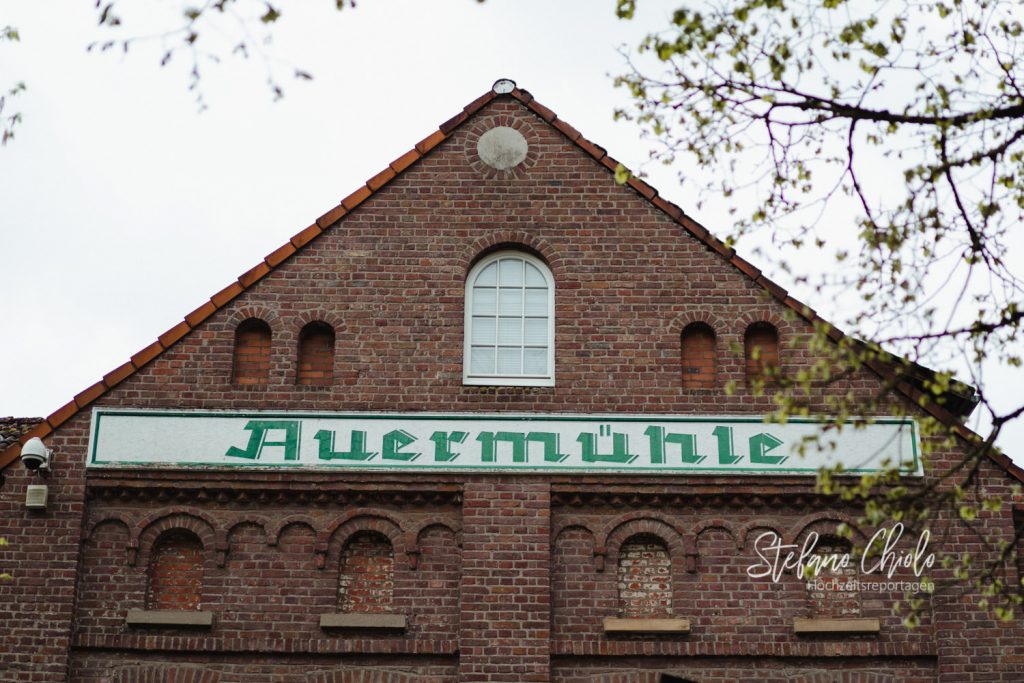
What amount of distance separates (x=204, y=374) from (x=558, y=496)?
4344 mm

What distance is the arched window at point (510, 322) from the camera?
17141 millimetres

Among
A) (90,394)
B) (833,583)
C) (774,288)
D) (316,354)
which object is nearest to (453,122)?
(316,354)

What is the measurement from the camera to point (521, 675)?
51.4ft

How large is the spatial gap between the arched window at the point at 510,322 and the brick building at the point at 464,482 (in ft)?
0.10

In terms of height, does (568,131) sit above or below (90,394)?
above

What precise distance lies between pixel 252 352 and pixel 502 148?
399 cm

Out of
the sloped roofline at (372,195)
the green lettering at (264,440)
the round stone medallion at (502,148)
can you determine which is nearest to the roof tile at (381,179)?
the sloped roofline at (372,195)

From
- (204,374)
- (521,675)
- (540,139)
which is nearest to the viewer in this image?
(521,675)

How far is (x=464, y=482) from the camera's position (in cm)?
1644

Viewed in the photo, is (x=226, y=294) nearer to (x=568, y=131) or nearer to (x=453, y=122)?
(x=453, y=122)

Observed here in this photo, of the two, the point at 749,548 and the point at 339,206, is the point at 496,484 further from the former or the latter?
the point at 339,206

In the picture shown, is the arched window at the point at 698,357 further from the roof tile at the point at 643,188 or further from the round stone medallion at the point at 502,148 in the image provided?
the round stone medallion at the point at 502,148

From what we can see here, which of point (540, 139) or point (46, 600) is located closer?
point (46, 600)

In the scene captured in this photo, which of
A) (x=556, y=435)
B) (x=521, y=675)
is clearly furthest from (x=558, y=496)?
(x=521, y=675)
